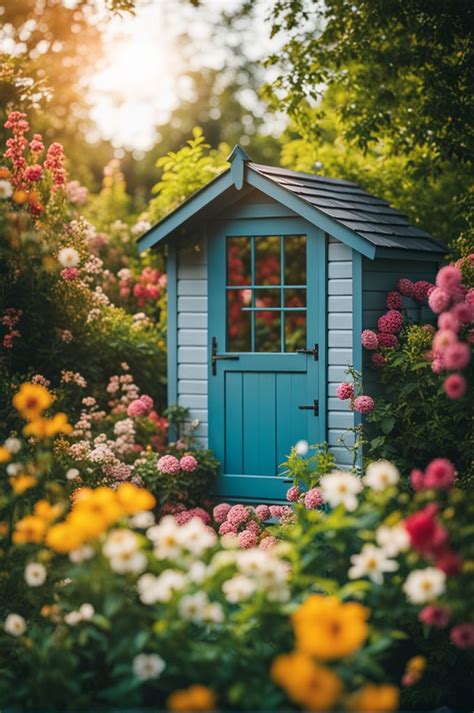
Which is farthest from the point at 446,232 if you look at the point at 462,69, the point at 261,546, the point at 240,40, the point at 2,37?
the point at 240,40

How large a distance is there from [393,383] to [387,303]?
776 millimetres

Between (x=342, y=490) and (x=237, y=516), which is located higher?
(x=342, y=490)

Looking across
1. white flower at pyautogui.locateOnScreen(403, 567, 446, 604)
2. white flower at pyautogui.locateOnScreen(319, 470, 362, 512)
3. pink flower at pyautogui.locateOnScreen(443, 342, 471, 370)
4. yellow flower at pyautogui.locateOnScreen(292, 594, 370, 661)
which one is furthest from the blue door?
yellow flower at pyautogui.locateOnScreen(292, 594, 370, 661)

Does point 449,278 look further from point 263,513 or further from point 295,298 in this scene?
point 295,298

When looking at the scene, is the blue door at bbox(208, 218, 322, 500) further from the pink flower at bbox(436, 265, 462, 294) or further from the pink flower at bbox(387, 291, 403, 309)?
the pink flower at bbox(436, 265, 462, 294)

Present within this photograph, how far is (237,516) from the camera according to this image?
660cm

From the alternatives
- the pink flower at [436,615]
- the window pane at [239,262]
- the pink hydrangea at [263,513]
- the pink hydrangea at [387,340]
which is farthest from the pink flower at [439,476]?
the window pane at [239,262]

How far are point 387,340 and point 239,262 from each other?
4.42 meters

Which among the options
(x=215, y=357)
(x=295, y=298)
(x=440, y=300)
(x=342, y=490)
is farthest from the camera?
(x=295, y=298)

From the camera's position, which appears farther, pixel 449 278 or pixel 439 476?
pixel 449 278

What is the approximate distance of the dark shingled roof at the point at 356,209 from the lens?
23.1 feet

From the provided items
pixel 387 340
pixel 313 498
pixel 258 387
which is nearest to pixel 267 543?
pixel 313 498

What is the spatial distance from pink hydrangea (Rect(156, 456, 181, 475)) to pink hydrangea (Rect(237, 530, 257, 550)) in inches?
39.0

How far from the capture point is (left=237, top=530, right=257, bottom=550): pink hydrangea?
6.19 metres
